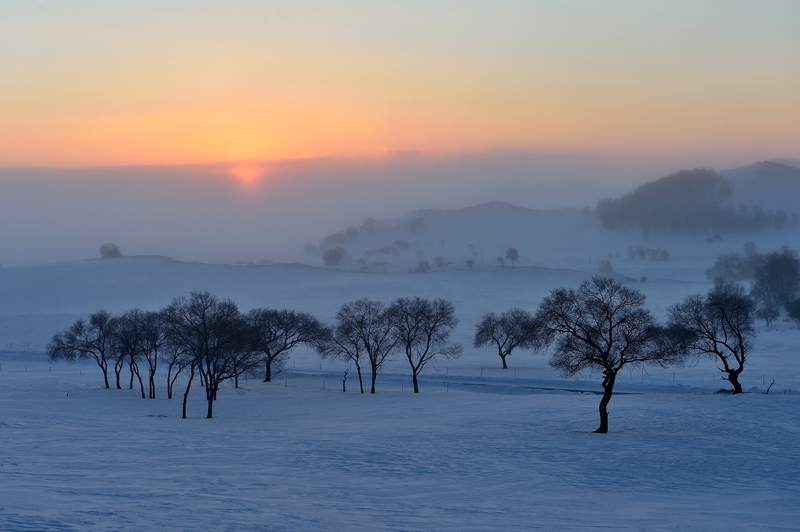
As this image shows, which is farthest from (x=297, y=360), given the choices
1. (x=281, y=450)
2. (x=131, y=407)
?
(x=281, y=450)

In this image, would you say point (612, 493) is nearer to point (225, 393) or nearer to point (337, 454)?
point (337, 454)

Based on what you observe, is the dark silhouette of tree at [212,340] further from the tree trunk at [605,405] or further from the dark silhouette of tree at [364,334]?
the tree trunk at [605,405]

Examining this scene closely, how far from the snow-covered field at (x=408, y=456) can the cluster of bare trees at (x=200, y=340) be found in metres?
2.82

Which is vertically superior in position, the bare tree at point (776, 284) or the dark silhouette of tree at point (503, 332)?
the bare tree at point (776, 284)

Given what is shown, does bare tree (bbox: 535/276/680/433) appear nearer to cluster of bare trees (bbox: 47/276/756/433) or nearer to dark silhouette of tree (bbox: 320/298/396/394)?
cluster of bare trees (bbox: 47/276/756/433)

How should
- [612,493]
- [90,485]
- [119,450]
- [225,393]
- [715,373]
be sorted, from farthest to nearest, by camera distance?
[715,373]
[225,393]
[119,450]
[612,493]
[90,485]

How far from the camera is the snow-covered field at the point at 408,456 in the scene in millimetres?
19109

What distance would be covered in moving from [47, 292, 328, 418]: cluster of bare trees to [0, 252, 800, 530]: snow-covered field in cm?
282

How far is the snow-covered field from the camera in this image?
1911cm

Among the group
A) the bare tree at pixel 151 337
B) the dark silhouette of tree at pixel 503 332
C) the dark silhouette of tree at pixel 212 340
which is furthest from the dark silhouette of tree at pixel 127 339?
the dark silhouette of tree at pixel 503 332

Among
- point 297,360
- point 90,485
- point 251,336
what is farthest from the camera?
point 297,360

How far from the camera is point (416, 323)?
68.8 m

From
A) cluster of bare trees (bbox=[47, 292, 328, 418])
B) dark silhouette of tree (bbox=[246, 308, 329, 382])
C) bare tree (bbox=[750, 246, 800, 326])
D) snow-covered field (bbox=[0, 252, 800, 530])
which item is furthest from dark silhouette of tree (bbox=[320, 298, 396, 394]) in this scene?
bare tree (bbox=[750, 246, 800, 326])

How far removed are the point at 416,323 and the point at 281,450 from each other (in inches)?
1525
